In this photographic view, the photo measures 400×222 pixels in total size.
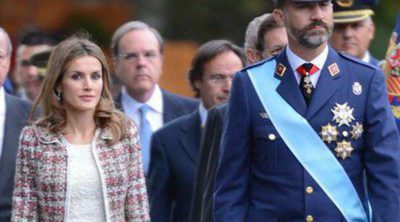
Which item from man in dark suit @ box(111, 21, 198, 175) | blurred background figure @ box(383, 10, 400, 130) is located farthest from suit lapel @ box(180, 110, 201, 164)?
blurred background figure @ box(383, 10, 400, 130)

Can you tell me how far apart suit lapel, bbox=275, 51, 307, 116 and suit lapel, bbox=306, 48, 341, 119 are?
0.19ft

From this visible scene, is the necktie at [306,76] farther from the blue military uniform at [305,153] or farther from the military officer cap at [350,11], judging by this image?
the military officer cap at [350,11]

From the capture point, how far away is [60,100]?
11.2 meters

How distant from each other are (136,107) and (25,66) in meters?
3.32

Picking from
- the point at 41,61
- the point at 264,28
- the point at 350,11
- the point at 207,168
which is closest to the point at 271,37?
the point at 264,28

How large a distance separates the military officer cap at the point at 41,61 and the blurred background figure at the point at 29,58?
2.54 ft

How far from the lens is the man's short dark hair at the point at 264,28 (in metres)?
11.9

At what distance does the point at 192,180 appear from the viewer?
43.3ft

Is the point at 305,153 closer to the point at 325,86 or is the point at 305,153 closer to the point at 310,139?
the point at 310,139

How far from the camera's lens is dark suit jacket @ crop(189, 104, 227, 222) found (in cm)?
1155

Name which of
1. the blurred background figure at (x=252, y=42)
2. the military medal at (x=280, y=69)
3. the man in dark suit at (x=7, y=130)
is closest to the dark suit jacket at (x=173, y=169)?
the blurred background figure at (x=252, y=42)

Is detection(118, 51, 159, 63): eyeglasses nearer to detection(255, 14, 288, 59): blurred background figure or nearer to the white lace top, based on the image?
detection(255, 14, 288, 59): blurred background figure

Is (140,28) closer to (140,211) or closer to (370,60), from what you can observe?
(370,60)

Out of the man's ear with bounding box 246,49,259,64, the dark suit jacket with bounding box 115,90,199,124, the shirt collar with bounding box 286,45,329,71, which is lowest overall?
the dark suit jacket with bounding box 115,90,199,124
